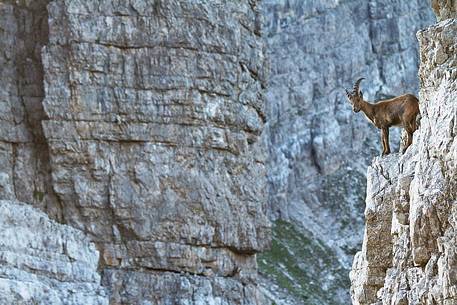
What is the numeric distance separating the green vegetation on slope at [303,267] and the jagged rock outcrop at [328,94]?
1.31 metres

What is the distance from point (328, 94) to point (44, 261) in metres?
60.2

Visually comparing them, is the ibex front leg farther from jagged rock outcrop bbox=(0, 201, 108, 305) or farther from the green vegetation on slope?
the green vegetation on slope

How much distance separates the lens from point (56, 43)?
70125 mm

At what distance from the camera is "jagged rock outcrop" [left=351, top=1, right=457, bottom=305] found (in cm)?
2048

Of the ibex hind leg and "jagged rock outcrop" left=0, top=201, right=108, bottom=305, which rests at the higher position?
"jagged rock outcrop" left=0, top=201, right=108, bottom=305

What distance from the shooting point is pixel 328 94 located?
122 m

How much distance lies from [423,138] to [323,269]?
8763 centimetres

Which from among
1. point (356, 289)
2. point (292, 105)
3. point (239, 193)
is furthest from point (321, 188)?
point (356, 289)

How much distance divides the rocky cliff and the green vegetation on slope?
31.2 metres

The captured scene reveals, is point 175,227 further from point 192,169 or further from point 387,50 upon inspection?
point 387,50

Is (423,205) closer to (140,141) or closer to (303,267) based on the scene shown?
(140,141)

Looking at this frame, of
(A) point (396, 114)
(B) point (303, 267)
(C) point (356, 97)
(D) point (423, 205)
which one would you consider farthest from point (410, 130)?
(B) point (303, 267)

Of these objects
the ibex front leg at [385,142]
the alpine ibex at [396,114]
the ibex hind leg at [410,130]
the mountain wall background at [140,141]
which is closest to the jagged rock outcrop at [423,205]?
the ibex hind leg at [410,130]

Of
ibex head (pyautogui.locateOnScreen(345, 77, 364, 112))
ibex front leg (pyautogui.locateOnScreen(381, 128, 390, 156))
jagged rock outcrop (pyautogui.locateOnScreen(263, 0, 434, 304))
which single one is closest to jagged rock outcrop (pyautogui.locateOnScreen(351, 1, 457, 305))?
ibex front leg (pyautogui.locateOnScreen(381, 128, 390, 156))
